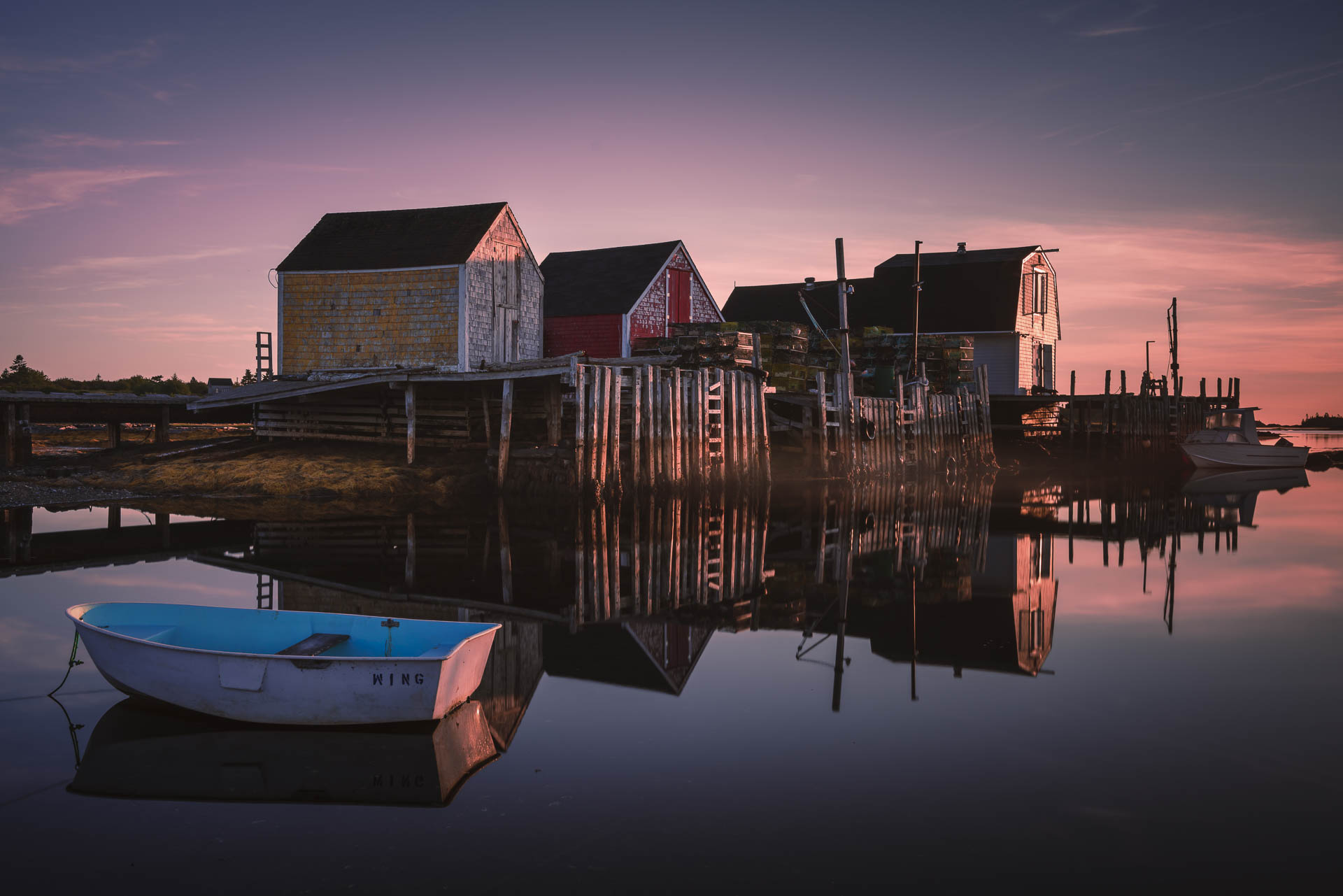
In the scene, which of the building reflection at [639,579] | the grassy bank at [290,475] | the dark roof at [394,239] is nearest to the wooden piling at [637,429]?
the building reflection at [639,579]

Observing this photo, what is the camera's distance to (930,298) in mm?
43812

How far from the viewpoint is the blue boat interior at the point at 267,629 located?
7684mm

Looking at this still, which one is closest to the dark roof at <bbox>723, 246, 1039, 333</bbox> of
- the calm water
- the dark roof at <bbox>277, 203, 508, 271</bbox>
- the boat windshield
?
the boat windshield

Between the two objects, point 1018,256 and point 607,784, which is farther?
point 1018,256

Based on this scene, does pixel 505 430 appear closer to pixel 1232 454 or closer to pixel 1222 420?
pixel 1232 454

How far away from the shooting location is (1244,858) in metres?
5.17

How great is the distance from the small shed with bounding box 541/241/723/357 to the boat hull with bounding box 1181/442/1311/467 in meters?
21.0

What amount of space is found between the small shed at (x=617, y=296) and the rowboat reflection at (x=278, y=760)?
2914 cm

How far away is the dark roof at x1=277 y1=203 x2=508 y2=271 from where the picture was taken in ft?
101

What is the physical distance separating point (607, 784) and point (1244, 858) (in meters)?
3.61

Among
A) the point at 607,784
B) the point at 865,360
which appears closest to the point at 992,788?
the point at 607,784

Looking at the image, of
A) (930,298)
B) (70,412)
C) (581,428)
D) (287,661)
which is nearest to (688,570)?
(287,661)

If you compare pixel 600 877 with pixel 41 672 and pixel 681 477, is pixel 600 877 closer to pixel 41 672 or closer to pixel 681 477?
pixel 41 672

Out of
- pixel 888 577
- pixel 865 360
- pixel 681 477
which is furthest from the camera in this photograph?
pixel 865 360
